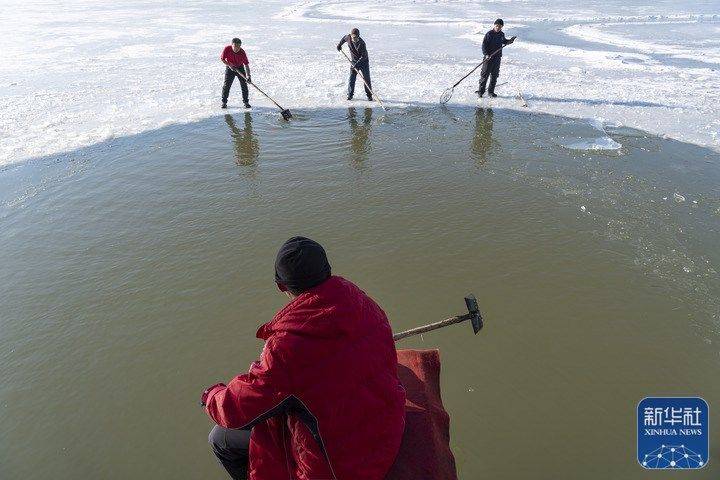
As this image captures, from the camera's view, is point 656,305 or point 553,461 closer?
point 553,461

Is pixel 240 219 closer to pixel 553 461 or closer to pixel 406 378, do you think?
pixel 406 378

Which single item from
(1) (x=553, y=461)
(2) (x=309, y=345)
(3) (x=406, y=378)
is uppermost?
(2) (x=309, y=345)

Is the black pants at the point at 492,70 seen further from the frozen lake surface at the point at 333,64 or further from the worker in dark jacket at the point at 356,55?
the worker in dark jacket at the point at 356,55

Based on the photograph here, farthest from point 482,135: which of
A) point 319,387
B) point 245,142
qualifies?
point 319,387

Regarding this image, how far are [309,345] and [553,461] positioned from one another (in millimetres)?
2086

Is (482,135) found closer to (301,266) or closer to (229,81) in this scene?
(229,81)

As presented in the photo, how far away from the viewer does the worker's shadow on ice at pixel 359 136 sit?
7.13 meters

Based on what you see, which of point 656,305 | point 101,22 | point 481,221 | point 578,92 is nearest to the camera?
point 656,305

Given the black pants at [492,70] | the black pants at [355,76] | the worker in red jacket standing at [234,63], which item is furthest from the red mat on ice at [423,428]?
the black pants at [492,70]

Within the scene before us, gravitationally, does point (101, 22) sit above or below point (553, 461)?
above

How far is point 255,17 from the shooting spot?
2341 centimetres

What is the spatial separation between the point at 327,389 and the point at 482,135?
711 cm

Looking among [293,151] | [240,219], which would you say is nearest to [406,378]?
[240,219]

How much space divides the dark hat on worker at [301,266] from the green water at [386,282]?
1785 mm
